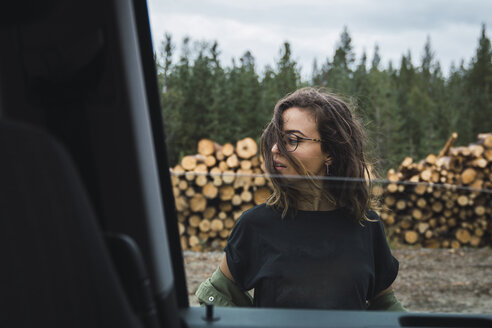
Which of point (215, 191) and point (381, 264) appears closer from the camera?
point (381, 264)

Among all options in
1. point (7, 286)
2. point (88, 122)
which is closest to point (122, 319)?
point (7, 286)

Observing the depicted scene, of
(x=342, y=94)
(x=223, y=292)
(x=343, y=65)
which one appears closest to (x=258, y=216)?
(x=223, y=292)

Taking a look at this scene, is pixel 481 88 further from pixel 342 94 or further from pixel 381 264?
pixel 381 264

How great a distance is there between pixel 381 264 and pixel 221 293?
1.45 feet

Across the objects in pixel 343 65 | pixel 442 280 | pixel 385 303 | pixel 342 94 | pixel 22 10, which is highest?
pixel 343 65

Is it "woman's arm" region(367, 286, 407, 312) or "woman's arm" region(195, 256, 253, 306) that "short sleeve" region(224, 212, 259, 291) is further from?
"woman's arm" region(367, 286, 407, 312)

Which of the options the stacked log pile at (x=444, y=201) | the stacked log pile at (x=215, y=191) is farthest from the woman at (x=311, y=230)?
the stacked log pile at (x=444, y=201)

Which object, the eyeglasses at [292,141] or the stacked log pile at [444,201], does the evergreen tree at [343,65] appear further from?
the eyeglasses at [292,141]

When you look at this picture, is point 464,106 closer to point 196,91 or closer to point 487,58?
point 487,58

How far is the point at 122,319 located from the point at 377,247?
0.80 meters

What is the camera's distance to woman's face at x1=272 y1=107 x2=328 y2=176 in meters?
1.30

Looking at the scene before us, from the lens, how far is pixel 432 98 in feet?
51.9

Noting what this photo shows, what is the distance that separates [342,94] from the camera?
152cm

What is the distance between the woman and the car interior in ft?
1.27
